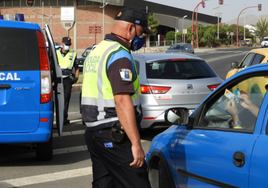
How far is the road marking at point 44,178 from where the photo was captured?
5369 millimetres

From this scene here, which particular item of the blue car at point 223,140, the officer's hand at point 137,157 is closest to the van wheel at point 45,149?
the blue car at point 223,140

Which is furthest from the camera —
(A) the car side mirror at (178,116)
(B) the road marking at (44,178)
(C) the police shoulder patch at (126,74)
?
(B) the road marking at (44,178)

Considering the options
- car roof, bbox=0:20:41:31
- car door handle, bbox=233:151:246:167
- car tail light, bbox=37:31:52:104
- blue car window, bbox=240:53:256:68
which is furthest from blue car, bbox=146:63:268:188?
blue car window, bbox=240:53:256:68

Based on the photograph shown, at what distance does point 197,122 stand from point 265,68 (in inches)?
31.8

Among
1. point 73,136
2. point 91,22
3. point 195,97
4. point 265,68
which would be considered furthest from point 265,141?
point 91,22

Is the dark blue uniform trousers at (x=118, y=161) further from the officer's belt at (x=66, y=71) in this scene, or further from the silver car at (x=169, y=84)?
the officer's belt at (x=66, y=71)

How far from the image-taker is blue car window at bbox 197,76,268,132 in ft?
9.99

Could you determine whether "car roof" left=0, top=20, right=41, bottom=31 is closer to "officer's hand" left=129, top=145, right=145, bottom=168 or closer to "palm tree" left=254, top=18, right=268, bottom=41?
"officer's hand" left=129, top=145, right=145, bottom=168

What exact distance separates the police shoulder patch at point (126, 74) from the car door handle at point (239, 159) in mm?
841

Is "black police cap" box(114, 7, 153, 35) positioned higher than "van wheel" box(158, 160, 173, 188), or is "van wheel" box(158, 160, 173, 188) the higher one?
"black police cap" box(114, 7, 153, 35)

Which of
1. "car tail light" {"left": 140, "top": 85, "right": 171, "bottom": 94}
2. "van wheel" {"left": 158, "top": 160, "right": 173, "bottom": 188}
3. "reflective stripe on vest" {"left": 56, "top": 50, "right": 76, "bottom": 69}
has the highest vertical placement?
"reflective stripe on vest" {"left": 56, "top": 50, "right": 76, "bottom": 69}

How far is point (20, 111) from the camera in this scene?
5.66 m

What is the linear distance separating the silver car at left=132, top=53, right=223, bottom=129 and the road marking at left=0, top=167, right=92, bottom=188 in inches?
73.5

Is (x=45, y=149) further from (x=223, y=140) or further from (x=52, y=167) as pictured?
(x=223, y=140)
